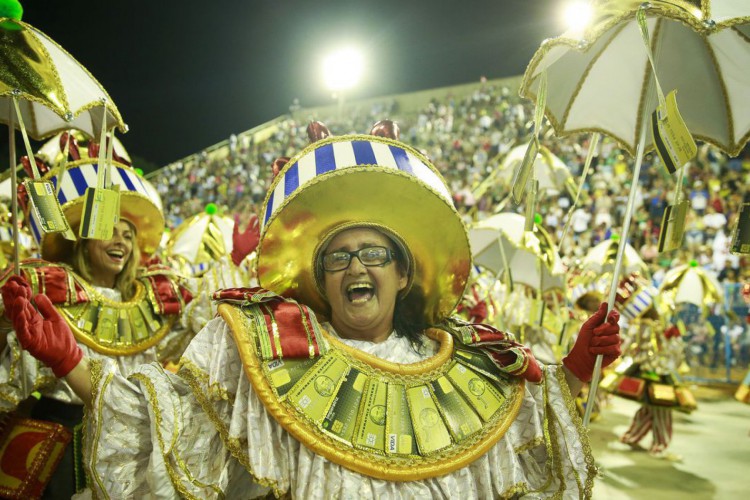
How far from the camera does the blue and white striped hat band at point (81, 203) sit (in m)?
3.39

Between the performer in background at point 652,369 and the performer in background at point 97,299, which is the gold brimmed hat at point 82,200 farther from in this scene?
the performer in background at point 652,369

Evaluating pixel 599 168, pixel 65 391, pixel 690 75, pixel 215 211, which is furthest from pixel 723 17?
pixel 599 168

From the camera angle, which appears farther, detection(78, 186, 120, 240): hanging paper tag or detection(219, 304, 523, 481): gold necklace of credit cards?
detection(78, 186, 120, 240): hanging paper tag

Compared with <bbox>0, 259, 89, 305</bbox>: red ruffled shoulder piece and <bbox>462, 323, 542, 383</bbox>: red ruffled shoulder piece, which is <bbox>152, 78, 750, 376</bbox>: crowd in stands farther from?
<bbox>0, 259, 89, 305</bbox>: red ruffled shoulder piece

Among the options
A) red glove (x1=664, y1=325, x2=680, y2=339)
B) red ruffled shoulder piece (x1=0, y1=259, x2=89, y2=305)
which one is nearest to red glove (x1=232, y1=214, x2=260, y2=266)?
red ruffled shoulder piece (x1=0, y1=259, x2=89, y2=305)

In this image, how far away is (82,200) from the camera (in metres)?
3.38

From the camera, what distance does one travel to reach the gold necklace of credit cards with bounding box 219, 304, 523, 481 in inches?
71.0

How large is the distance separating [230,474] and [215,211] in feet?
18.3

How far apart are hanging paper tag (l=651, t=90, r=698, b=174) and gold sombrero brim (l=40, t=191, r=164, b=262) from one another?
2.97 m

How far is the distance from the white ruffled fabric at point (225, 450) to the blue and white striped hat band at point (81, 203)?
6.04ft

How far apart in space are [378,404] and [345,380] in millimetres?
138

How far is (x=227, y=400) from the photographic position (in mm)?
1885

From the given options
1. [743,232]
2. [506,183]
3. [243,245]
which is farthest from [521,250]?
[743,232]

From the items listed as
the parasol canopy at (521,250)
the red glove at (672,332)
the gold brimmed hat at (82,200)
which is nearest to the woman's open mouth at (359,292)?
the gold brimmed hat at (82,200)
